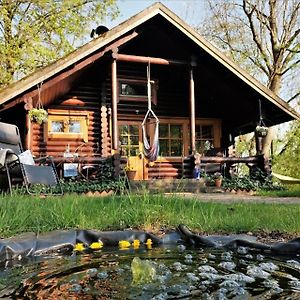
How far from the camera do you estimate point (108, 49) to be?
35.2 feet

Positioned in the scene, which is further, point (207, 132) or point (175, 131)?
point (207, 132)

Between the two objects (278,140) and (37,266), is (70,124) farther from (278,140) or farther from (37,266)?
(278,140)

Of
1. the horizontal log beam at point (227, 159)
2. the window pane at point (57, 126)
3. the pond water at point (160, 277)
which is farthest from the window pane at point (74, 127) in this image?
the pond water at point (160, 277)

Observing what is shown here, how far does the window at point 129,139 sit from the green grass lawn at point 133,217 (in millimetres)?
7871

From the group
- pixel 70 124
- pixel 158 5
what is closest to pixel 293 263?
pixel 158 5

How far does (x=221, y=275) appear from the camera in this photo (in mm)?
2568

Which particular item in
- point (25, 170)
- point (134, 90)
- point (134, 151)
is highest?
point (134, 90)

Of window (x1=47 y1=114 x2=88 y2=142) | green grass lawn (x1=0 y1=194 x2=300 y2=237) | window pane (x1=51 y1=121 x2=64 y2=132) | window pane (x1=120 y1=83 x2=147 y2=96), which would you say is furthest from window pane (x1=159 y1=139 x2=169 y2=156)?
green grass lawn (x1=0 y1=194 x2=300 y2=237)

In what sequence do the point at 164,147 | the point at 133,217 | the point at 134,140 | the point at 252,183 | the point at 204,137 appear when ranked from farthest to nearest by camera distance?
the point at 204,137 → the point at 164,147 → the point at 134,140 → the point at 252,183 → the point at 133,217

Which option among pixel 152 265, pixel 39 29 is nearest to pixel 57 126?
pixel 39 29

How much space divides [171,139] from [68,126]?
3.21 meters

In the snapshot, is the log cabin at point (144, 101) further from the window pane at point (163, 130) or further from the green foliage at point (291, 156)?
the green foliage at point (291, 156)

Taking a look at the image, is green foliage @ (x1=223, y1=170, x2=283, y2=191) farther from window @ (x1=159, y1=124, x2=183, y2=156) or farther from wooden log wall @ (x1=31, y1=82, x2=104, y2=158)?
wooden log wall @ (x1=31, y1=82, x2=104, y2=158)

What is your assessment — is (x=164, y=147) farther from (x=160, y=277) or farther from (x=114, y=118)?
(x=160, y=277)
